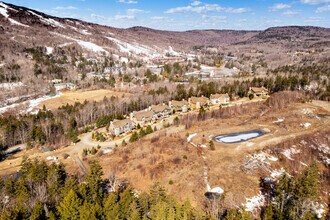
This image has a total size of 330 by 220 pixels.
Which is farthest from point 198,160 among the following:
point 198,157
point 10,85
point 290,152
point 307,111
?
point 10,85

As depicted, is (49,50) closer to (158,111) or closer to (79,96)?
(79,96)

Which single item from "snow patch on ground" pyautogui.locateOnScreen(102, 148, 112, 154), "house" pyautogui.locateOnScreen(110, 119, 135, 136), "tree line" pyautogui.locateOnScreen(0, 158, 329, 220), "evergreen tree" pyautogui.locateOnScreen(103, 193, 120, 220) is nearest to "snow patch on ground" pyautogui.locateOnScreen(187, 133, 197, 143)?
"snow patch on ground" pyautogui.locateOnScreen(102, 148, 112, 154)

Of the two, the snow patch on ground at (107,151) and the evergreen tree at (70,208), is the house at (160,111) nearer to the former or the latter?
the snow patch on ground at (107,151)

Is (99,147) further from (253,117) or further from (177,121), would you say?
(253,117)

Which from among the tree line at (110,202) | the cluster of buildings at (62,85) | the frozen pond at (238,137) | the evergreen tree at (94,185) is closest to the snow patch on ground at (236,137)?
the frozen pond at (238,137)

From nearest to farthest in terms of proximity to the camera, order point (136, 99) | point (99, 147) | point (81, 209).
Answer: point (81, 209) < point (99, 147) < point (136, 99)

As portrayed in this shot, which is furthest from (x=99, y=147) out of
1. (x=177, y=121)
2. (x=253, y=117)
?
(x=253, y=117)
